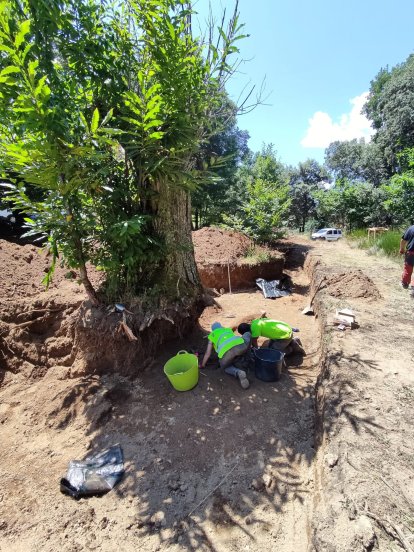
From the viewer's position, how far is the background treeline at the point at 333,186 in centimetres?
1069

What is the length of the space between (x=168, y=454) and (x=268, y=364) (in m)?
1.61

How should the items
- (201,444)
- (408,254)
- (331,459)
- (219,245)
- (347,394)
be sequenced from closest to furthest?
1. (331,459)
2. (347,394)
3. (201,444)
4. (408,254)
5. (219,245)

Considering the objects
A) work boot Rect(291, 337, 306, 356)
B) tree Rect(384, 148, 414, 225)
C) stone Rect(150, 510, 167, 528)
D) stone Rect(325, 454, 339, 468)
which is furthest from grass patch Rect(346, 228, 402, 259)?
stone Rect(150, 510, 167, 528)

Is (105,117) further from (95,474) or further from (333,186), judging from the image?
(333,186)

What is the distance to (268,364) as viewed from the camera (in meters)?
3.77

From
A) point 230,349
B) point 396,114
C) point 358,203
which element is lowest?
point 230,349

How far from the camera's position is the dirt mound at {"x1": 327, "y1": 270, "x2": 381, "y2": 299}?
5434 mm

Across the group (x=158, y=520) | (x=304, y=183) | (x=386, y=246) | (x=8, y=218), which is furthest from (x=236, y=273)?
(x=304, y=183)

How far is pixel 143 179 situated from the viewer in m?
3.69

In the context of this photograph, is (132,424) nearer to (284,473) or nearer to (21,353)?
(284,473)

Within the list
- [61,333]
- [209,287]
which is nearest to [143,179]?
[61,333]

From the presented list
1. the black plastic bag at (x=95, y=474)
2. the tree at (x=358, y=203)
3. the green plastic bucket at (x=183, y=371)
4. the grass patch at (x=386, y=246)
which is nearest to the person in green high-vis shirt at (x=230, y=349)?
the green plastic bucket at (x=183, y=371)

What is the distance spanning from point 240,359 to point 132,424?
5.50ft

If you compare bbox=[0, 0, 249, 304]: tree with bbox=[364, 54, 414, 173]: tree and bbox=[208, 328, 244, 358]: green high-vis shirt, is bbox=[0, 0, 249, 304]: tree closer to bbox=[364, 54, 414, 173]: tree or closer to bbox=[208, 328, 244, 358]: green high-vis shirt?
bbox=[208, 328, 244, 358]: green high-vis shirt
